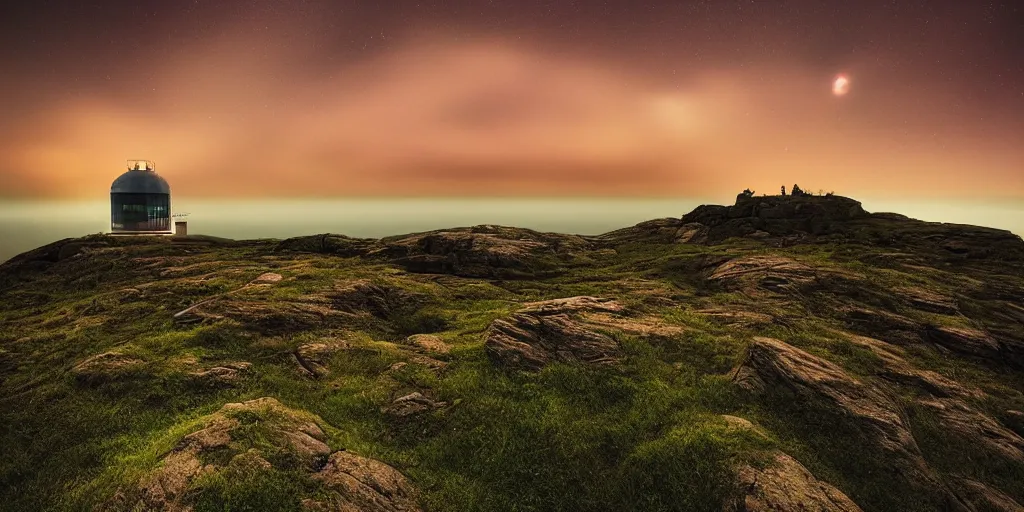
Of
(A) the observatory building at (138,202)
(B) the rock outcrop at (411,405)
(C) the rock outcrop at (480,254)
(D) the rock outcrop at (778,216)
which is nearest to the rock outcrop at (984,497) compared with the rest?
(B) the rock outcrop at (411,405)

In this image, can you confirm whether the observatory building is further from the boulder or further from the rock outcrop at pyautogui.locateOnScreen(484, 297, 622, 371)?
the boulder

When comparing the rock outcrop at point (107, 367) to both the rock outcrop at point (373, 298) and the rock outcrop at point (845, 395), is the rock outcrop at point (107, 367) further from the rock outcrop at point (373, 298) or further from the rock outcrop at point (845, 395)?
the rock outcrop at point (845, 395)

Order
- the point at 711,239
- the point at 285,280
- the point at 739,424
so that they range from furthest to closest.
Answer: the point at 711,239 → the point at 285,280 → the point at 739,424

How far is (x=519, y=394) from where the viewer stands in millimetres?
28672

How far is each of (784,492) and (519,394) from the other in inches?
599

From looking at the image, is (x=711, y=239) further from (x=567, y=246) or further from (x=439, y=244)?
(x=439, y=244)

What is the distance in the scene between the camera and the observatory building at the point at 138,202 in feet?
300


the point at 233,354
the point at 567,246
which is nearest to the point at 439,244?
the point at 567,246

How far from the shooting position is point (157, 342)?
33250 mm

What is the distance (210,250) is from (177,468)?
75.6 m

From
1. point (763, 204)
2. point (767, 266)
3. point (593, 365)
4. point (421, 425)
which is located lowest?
point (421, 425)

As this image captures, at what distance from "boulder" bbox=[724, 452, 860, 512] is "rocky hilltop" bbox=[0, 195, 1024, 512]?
10 cm

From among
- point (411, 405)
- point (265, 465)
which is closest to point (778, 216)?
point (411, 405)

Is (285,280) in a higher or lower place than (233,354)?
higher
